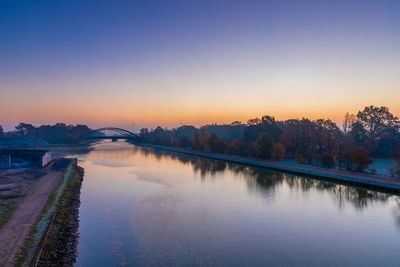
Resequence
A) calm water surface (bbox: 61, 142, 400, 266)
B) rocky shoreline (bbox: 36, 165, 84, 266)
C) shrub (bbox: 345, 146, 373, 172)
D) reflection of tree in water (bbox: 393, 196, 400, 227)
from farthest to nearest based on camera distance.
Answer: shrub (bbox: 345, 146, 373, 172) < reflection of tree in water (bbox: 393, 196, 400, 227) < calm water surface (bbox: 61, 142, 400, 266) < rocky shoreline (bbox: 36, 165, 84, 266)

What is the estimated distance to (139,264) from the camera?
13.6 meters

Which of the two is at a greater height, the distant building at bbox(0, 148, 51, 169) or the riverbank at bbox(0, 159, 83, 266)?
the distant building at bbox(0, 148, 51, 169)

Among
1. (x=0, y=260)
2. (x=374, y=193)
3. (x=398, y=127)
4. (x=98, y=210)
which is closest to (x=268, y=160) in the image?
(x=374, y=193)

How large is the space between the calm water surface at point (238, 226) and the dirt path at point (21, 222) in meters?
3.29

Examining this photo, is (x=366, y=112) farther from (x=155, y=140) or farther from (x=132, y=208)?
(x=155, y=140)

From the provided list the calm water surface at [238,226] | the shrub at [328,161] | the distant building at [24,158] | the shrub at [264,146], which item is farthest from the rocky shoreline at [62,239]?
the shrub at [264,146]

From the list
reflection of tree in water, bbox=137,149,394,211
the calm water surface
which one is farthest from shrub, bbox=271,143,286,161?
the calm water surface

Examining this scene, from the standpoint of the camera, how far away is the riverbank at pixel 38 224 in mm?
13602

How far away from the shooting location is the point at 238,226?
19.5m

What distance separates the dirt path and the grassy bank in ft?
1.19

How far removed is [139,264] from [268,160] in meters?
48.3

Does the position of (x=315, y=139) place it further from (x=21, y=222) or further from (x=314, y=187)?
(x=21, y=222)

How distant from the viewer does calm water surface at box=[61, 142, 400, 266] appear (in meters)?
14.5

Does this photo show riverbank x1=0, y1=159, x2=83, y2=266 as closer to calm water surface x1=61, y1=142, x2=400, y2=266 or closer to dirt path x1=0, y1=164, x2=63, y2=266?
dirt path x1=0, y1=164, x2=63, y2=266
